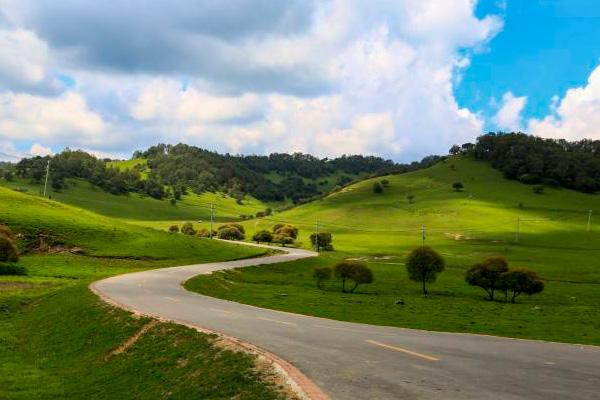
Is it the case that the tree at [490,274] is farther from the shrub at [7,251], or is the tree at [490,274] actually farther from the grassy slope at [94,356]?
the shrub at [7,251]

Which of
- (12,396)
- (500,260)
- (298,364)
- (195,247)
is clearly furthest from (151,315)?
(195,247)

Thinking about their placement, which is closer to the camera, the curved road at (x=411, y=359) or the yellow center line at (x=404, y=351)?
the curved road at (x=411, y=359)

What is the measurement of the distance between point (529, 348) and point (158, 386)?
13.7 metres

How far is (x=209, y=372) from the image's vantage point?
15.6m

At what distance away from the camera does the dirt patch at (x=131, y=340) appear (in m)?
21.4

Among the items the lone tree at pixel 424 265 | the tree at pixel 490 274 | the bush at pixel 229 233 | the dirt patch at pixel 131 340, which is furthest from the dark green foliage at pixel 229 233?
the dirt patch at pixel 131 340

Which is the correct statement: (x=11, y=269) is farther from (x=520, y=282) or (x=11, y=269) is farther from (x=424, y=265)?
(x=520, y=282)

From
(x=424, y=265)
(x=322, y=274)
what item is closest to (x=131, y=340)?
(x=322, y=274)

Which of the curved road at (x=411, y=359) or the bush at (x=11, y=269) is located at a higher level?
the curved road at (x=411, y=359)

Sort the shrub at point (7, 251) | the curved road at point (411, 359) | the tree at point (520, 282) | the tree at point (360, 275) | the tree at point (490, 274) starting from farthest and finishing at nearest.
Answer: the tree at point (360, 275)
the tree at point (490, 274)
the tree at point (520, 282)
the shrub at point (7, 251)
the curved road at point (411, 359)

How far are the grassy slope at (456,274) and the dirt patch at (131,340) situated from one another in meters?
12.4

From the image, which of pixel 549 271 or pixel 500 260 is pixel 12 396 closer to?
pixel 500 260

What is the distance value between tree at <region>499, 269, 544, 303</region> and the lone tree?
23.4 ft

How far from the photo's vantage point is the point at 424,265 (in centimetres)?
5966
